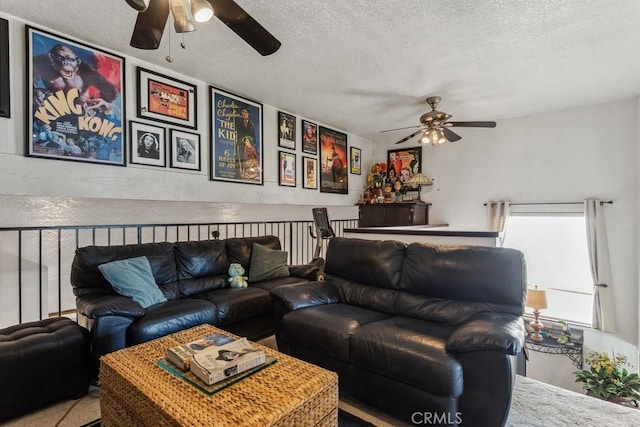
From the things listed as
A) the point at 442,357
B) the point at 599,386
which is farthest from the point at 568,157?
the point at 442,357

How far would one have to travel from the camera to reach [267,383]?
4.45ft

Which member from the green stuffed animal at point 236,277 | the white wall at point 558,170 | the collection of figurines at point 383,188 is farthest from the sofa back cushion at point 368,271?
the white wall at point 558,170

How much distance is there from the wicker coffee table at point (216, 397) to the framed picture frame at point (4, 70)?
2.22 metres

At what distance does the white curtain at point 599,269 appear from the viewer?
13.4 ft

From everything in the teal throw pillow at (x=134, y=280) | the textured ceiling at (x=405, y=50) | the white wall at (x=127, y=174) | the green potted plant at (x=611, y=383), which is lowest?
the green potted plant at (x=611, y=383)

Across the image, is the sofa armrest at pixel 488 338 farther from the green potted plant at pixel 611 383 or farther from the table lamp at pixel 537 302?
the table lamp at pixel 537 302

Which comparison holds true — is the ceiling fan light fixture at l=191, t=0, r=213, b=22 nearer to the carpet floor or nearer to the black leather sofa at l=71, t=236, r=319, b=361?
the black leather sofa at l=71, t=236, r=319, b=361

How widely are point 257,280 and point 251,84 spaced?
2.31 meters

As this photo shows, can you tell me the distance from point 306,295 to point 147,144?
7.47 feet

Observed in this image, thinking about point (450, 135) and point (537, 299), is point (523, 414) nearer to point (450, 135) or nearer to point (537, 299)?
point (537, 299)

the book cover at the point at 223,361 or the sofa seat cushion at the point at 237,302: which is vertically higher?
the book cover at the point at 223,361

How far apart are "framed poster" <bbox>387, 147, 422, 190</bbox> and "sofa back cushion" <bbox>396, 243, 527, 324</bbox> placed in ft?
11.9

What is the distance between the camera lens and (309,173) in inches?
203

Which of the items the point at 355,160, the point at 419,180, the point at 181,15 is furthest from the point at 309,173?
the point at 181,15
